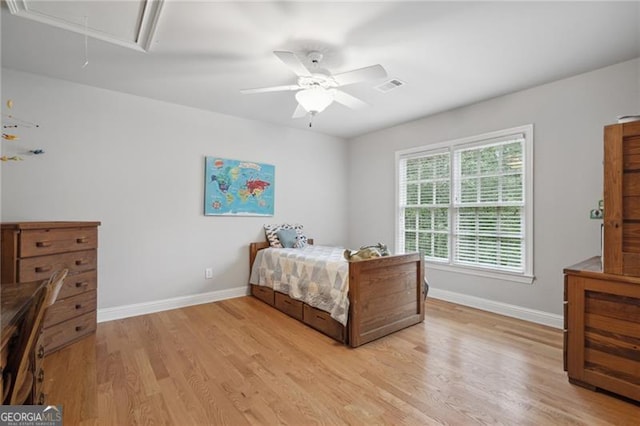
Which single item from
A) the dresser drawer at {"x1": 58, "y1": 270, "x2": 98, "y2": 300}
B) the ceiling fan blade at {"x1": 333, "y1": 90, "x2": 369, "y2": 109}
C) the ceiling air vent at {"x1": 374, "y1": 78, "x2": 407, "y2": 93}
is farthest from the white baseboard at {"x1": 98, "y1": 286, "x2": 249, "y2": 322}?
the ceiling air vent at {"x1": 374, "y1": 78, "x2": 407, "y2": 93}

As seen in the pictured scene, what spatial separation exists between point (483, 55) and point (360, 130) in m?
2.37

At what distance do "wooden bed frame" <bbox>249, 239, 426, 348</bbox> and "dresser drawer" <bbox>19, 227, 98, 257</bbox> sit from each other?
2.00 meters

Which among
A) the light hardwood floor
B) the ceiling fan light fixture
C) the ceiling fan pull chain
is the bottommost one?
the light hardwood floor

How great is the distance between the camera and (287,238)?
4023mm

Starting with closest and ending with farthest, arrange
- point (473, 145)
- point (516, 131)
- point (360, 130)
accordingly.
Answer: point (516, 131), point (473, 145), point (360, 130)

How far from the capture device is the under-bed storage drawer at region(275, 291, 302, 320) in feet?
10.1

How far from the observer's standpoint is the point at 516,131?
10.3 feet

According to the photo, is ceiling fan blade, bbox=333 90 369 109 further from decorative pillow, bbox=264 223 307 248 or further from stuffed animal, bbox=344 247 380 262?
decorative pillow, bbox=264 223 307 248

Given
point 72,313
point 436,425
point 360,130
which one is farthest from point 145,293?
point 360,130

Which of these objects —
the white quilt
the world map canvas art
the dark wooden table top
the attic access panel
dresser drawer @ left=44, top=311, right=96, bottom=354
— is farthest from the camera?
the world map canvas art

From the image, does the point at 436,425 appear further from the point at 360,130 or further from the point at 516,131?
the point at 360,130

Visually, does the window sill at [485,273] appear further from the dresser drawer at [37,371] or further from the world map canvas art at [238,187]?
the dresser drawer at [37,371]

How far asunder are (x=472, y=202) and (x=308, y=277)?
223 centimetres

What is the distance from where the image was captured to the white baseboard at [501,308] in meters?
2.88
